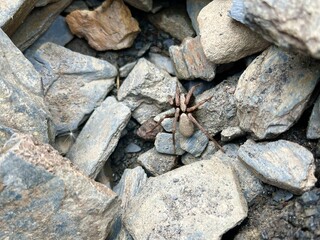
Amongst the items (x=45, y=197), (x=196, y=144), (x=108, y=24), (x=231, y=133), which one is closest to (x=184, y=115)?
(x=196, y=144)

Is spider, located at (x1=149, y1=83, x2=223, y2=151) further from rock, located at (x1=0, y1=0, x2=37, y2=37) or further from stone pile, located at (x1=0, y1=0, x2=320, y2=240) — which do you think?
rock, located at (x1=0, y1=0, x2=37, y2=37)

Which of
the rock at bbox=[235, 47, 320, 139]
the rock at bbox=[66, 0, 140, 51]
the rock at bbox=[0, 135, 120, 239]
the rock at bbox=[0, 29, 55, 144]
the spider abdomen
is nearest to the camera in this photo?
the rock at bbox=[0, 135, 120, 239]

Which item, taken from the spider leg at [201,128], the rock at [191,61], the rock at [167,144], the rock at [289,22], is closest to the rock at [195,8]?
the rock at [191,61]

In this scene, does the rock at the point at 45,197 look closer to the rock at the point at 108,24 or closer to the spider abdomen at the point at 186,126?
the spider abdomen at the point at 186,126

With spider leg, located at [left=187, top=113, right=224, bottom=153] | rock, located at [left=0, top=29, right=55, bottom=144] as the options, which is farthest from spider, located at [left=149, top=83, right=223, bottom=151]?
rock, located at [left=0, top=29, right=55, bottom=144]

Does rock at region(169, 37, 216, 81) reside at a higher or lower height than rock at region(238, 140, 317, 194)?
higher

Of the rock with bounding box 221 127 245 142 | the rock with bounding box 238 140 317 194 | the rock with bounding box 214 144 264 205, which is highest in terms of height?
the rock with bounding box 221 127 245 142

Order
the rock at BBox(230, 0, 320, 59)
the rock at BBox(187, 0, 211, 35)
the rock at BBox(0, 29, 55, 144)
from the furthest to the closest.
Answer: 1. the rock at BBox(187, 0, 211, 35)
2. the rock at BBox(0, 29, 55, 144)
3. the rock at BBox(230, 0, 320, 59)
